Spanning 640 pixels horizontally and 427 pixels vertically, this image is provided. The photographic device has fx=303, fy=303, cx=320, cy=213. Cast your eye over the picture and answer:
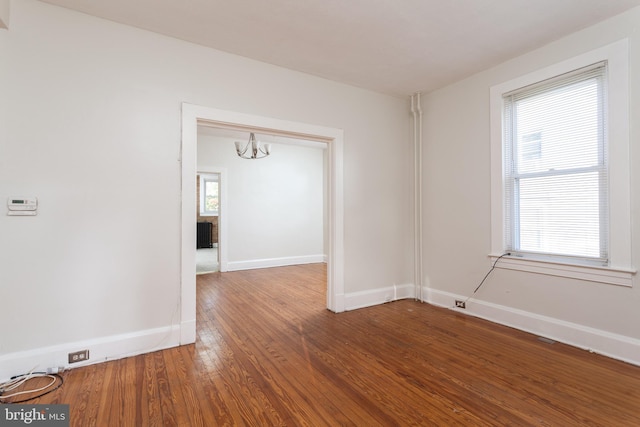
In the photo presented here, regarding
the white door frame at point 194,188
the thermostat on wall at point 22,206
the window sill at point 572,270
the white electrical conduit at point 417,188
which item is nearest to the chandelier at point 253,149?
the white door frame at point 194,188

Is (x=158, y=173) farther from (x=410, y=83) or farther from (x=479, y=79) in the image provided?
(x=479, y=79)

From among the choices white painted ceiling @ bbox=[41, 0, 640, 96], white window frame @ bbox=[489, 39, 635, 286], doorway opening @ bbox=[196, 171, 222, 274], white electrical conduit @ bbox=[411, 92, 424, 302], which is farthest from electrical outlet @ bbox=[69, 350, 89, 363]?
doorway opening @ bbox=[196, 171, 222, 274]

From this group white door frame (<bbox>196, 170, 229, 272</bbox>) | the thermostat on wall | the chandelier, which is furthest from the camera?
white door frame (<bbox>196, 170, 229, 272</bbox>)

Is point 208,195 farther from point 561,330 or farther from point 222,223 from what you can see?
point 561,330

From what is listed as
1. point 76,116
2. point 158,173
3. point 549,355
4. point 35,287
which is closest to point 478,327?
point 549,355

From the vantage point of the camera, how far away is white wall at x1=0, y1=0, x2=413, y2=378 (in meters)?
2.24

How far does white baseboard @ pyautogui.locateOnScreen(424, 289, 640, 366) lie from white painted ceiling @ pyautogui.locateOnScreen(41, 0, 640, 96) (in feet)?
8.72

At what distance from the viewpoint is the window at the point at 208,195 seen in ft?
35.4

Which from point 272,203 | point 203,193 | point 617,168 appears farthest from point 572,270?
point 203,193

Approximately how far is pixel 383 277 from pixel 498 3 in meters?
3.11

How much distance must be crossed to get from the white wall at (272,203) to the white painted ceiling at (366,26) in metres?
3.48

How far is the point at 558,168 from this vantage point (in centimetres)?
291

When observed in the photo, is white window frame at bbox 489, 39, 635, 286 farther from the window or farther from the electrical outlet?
the window

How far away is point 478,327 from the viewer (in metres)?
3.18
